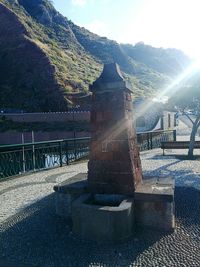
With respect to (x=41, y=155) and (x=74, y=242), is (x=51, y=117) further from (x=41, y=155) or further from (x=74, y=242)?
(x=74, y=242)

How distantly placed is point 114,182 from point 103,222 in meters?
0.82

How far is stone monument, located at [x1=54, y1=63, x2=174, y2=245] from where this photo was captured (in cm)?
431

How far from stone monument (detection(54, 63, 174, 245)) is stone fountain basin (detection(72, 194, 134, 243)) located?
0.5 inches

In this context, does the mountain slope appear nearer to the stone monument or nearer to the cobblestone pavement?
the cobblestone pavement

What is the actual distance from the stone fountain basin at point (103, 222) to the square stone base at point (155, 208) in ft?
0.65

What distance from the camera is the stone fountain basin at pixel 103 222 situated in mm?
4043

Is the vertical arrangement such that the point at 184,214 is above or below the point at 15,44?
below

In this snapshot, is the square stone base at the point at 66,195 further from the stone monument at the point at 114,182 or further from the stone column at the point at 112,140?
the stone column at the point at 112,140

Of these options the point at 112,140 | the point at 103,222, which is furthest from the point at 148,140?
the point at 103,222

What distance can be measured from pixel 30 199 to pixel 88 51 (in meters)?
89.1

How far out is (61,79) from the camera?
50.5 m

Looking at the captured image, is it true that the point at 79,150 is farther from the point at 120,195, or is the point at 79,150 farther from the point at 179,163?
the point at 120,195

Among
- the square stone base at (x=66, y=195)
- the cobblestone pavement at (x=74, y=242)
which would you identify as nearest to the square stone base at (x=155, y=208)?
the cobblestone pavement at (x=74, y=242)

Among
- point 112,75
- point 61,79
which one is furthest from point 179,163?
point 61,79
